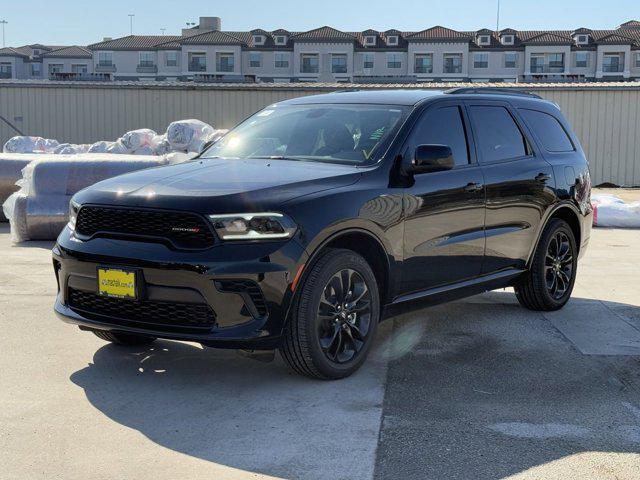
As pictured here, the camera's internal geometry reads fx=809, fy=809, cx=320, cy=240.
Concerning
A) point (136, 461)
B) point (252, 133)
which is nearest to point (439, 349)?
point (252, 133)

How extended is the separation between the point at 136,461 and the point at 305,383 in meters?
1.38

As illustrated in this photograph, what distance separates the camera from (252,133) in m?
6.05

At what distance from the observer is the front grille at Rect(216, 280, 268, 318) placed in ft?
14.1

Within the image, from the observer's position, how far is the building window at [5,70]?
10456cm

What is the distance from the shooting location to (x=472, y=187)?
5805 millimetres

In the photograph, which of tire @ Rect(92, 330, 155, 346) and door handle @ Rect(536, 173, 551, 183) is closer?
tire @ Rect(92, 330, 155, 346)

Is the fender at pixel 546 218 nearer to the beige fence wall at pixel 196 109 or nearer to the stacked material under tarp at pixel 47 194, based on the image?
the stacked material under tarp at pixel 47 194

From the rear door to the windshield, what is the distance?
0.93 m

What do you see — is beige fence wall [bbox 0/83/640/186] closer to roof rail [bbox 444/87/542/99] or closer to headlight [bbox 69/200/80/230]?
roof rail [bbox 444/87/542/99]

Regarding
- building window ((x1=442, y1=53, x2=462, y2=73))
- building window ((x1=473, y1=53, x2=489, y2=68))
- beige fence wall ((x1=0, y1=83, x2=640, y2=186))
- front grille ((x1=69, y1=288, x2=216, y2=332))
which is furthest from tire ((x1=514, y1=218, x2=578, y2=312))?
building window ((x1=473, y1=53, x2=489, y2=68))

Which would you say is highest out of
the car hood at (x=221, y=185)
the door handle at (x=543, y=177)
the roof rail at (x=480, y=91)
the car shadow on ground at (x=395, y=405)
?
the roof rail at (x=480, y=91)

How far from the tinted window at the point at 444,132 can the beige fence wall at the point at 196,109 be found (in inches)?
839

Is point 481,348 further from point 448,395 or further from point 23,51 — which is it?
point 23,51

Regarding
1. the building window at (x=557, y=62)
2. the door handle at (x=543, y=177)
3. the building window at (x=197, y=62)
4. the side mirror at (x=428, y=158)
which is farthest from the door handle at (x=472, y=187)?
the building window at (x=197, y=62)
